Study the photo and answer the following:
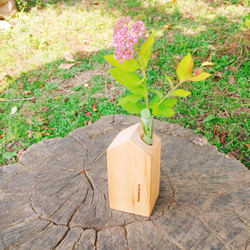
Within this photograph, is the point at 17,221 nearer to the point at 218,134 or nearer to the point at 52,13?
the point at 218,134

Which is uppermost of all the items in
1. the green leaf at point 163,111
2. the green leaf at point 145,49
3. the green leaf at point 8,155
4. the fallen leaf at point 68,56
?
the green leaf at point 145,49

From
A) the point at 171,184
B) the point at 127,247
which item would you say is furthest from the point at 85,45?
the point at 127,247

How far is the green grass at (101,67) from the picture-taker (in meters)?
2.73

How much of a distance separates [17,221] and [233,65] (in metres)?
3.02

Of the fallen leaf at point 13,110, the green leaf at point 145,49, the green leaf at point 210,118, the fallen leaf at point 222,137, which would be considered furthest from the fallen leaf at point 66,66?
the green leaf at point 145,49

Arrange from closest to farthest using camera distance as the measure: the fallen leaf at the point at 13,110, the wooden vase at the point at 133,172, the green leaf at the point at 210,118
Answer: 1. the wooden vase at the point at 133,172
2. the green leaf at the point at 210,118
3. the fallen leaf at the point at 13,110

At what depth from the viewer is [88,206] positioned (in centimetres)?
146

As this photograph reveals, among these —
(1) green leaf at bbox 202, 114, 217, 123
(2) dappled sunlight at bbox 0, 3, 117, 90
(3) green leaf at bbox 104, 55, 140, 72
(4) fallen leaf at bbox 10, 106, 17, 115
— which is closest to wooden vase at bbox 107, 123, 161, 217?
(3) green leaf at bbox 104, 55, 140, 72

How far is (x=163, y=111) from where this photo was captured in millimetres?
1211

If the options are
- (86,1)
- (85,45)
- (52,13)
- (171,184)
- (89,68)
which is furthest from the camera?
(86,1)

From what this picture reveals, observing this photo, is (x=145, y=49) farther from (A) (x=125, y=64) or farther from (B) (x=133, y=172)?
(B) (x=133, y=172)

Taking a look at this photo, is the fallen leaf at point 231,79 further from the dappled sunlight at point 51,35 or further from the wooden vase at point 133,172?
the wooden vase at point 133,172

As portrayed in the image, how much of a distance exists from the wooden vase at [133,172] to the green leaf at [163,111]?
14 centimetres

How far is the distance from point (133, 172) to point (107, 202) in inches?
12.4
